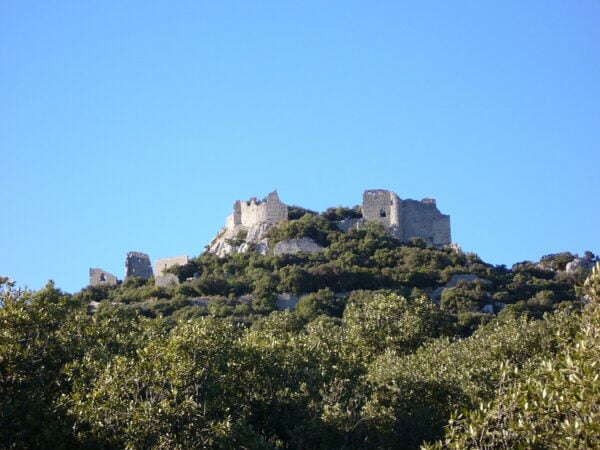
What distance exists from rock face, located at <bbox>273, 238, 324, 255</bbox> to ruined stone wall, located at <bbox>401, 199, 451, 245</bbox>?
7256 millimetres

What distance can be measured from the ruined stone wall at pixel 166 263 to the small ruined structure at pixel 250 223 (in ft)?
10.8

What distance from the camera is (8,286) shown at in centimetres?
2469

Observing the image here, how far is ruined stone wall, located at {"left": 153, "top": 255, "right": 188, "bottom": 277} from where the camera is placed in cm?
7500

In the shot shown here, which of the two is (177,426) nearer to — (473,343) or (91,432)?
(91,432)

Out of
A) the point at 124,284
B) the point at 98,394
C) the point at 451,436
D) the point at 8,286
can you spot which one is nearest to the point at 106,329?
the point at 8,286

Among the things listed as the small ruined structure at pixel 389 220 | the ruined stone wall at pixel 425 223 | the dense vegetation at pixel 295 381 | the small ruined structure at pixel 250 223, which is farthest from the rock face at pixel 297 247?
the dense vegetation at pixel 295 381

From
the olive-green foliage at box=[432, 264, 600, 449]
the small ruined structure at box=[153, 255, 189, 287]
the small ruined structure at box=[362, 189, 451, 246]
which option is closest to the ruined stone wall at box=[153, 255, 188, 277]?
the small ruined structure at box=[153, 255, 189, 287]

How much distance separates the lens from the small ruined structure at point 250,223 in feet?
250

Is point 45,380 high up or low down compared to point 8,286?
down

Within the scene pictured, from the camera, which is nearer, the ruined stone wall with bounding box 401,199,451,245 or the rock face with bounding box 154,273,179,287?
the rock face with bounding box 154,273,179,287

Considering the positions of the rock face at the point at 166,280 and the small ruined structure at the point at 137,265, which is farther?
the small ruined structure at the point at 137,265

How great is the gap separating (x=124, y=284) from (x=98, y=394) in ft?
169

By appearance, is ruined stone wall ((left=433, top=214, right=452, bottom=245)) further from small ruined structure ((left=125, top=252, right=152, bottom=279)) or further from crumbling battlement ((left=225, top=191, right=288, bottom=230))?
small ruined structure ((left=125, top=252, right=152, bottom=279))

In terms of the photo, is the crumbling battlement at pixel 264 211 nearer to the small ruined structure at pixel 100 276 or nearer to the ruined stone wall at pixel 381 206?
the ruined stone wall at pixel 381 206
